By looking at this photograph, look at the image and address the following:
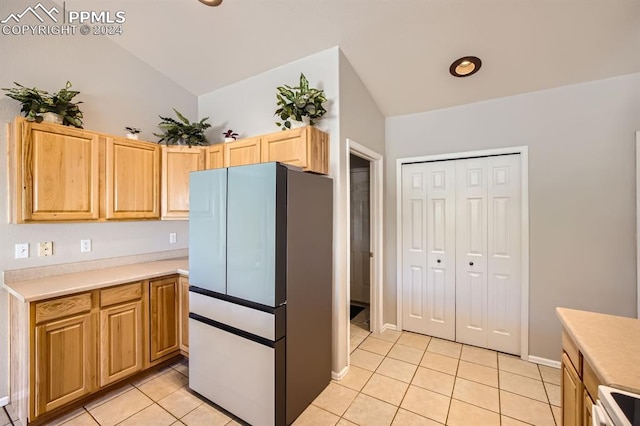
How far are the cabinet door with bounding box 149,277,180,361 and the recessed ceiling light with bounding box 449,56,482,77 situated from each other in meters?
3.24

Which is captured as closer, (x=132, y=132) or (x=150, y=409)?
(x=150, y=409)

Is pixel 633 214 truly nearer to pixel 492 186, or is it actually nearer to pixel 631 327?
pixel 492 186

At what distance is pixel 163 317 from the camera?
2516 millimetres

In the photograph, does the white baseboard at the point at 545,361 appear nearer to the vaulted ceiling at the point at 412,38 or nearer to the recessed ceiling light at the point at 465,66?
the vaulted ceiling at the point at 412,38

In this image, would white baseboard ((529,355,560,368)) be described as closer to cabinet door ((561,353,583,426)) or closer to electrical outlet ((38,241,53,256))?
cabinet door ((561,353,583,426))

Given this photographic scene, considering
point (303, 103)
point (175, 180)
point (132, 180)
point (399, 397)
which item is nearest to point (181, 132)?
point (175, 180)

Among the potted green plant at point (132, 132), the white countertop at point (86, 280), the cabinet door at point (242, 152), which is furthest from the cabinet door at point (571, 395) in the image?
the potted green plant at point (132, 132)

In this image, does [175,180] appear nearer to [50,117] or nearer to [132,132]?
[132,132]

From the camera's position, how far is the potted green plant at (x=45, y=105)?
6.58ft

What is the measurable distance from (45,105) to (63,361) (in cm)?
192

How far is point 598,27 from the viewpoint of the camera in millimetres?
1926

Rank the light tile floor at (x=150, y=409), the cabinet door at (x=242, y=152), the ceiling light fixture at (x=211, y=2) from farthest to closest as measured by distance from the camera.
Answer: the cabinet door at (x=242, y=152)
the ceiling light fixture at (x=211, y=2)
the light tile floor at (x=150, y=409)

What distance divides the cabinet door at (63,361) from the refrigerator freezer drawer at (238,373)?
0.73m

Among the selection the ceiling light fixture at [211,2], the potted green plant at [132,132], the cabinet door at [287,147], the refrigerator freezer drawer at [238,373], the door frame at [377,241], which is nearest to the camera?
the refrigerator freezer drawer at [238,373]
